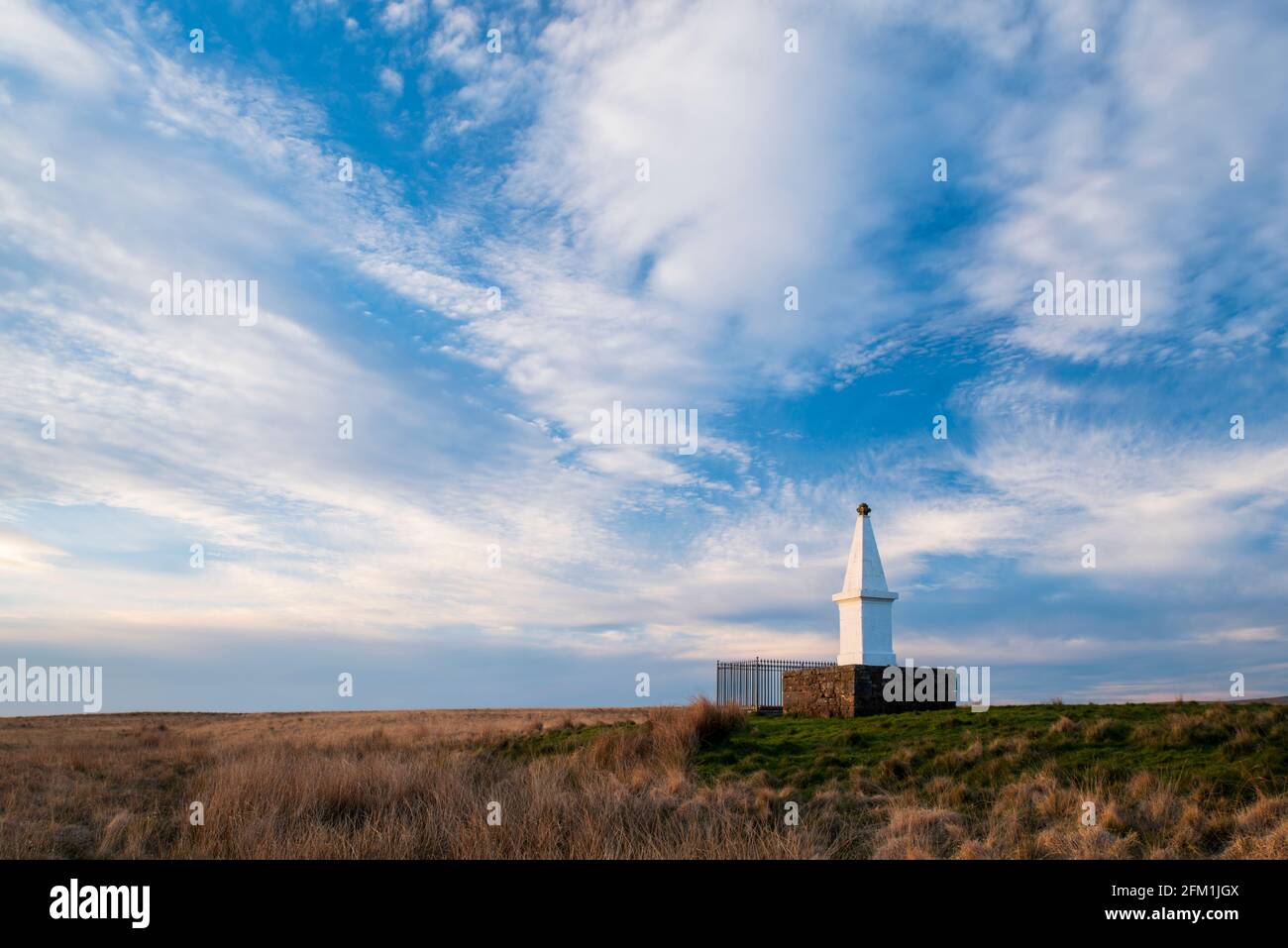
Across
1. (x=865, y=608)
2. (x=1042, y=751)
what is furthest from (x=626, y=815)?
(x=865, y=608)

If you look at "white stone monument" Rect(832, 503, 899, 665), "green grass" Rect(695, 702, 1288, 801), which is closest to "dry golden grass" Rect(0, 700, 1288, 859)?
"green grass" Rect(695, 702, 1288, 801)

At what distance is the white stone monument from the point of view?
24453mm

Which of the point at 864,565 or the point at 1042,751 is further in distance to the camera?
the point at 864,565

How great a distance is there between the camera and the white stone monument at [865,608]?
24.5 m

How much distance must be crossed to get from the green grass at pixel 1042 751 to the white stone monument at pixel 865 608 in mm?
6035

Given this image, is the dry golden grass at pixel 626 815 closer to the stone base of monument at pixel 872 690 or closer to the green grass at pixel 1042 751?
the green grass at pixel 1042 751

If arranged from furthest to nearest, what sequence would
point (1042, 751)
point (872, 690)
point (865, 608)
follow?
point (865, 608)
point (872, 690)
point (1042, 751)

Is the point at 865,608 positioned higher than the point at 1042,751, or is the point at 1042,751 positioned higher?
the point at 865,608

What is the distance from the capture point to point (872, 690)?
22.6 metres

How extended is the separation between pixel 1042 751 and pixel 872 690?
28.6ft

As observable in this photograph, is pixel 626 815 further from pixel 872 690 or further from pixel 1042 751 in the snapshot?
pixel 872 690
